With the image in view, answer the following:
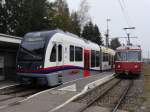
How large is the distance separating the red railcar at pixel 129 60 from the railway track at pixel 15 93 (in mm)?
10271

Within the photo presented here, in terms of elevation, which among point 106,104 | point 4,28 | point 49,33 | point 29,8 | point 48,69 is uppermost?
point 29,8

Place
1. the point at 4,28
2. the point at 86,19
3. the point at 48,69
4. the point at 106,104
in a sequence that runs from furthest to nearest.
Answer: the point at 86,19 < the point at 4,28 < the point at 48,69 < the point at 106,104

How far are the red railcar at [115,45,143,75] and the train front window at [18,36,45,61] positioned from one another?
11.3m

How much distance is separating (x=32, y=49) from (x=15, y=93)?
260 centimetres

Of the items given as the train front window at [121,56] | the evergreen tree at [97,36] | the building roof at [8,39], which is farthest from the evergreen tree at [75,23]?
the building roof at [8,39]

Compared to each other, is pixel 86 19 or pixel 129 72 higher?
pixel 86 19

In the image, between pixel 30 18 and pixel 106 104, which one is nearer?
pixel 106 104

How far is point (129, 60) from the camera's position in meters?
25.4

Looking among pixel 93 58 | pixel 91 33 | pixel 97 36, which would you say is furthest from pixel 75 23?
pixel 93 58

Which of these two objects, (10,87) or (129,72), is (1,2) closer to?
(129,72)

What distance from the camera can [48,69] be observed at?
1559 centimetres

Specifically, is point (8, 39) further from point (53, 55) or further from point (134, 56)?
point (134, 56)

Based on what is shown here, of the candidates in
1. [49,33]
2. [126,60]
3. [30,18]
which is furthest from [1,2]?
[49,33]

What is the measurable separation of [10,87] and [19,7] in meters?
37.5
